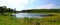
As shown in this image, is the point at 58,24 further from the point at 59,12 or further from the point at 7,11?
the point at 7,11

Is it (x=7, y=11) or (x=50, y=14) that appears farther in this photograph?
(x=7, y=11)

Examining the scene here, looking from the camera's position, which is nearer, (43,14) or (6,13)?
(43,14)

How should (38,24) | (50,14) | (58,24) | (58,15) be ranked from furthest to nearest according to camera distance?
(50,14), (58,15), (58,24), (38,24)

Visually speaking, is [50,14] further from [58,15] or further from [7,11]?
[7,11]

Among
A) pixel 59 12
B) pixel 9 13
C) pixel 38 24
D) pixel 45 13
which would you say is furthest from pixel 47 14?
pixel 38 24

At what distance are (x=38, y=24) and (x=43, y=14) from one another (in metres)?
7.90

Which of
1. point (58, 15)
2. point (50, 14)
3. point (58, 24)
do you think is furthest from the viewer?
point (50, 14)

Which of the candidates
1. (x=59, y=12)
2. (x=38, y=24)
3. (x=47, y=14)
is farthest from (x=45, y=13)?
(x=38, y=24)

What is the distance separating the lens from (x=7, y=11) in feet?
68.4

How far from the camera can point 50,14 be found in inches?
691

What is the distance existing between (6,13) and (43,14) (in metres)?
5.71

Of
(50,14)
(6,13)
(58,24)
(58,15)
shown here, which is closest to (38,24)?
(58,24)

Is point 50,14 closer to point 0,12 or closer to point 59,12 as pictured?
point 59,12

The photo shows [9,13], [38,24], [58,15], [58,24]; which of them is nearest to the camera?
[38,24]
